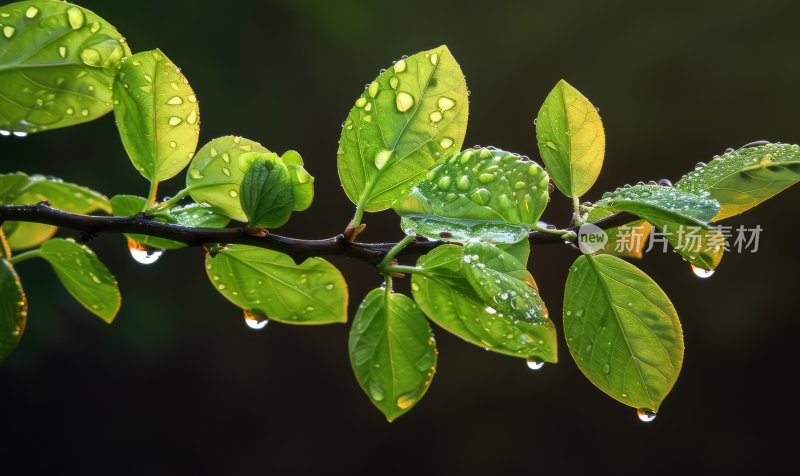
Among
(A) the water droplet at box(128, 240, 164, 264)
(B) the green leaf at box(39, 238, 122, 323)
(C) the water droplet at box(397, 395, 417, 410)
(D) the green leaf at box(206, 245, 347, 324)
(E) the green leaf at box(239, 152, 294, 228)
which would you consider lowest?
(B) the green leaf at box(39, 238, 122, 323)

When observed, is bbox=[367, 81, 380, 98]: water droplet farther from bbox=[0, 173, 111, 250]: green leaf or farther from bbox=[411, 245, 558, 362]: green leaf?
bbox=[0, 173, 111, 250]: green leaf

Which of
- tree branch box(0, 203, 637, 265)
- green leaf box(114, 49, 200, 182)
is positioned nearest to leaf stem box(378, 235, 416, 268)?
tree branch box(0, 203, 637, 265)

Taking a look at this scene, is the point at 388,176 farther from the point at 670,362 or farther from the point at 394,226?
the point at 394,226

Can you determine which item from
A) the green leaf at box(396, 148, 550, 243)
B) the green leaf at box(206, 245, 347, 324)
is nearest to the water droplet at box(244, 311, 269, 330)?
the green leaf at box(206, 245, 347, 324)

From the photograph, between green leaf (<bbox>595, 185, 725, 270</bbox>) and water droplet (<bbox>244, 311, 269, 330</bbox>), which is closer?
green leaf (<bbox>595, 185, 725, 270</bbox>)

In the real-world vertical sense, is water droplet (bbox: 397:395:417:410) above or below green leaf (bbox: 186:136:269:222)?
below

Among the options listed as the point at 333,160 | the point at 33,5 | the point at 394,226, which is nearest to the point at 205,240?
the point at 33,5

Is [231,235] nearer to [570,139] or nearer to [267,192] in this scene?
[267,192]
